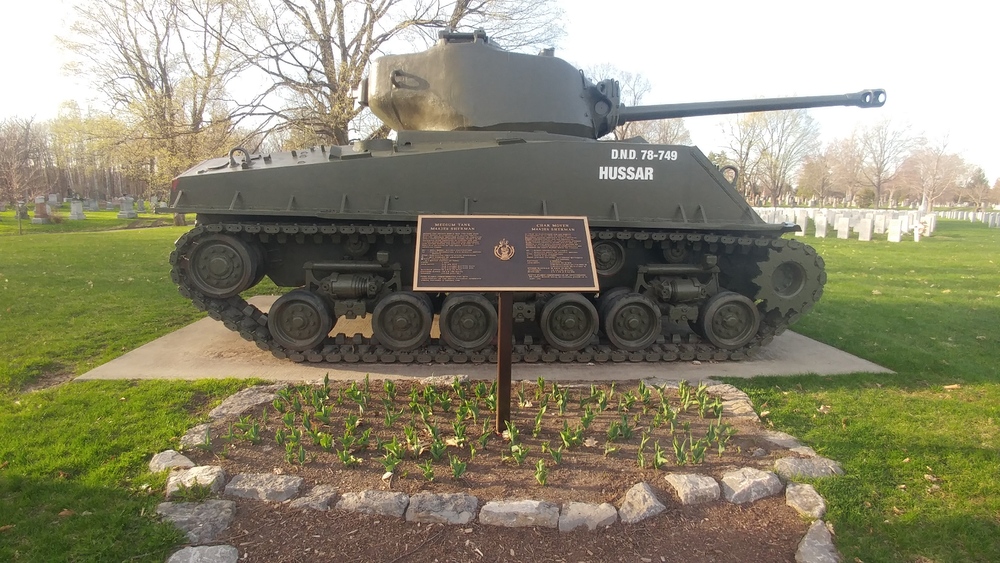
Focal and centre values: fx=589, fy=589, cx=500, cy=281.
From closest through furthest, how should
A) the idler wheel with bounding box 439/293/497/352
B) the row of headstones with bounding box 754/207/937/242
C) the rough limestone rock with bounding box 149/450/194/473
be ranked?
1. the rough limestone rock with bounding box 149/450/194/473
2. the idler wheel with bounding box 439/293/497/352
3. the row of headstones with bounding box 754/207/937/242

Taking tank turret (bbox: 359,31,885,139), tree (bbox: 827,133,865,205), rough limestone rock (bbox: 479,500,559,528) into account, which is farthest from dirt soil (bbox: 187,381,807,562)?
tree (bbox: 827,133,865,205)

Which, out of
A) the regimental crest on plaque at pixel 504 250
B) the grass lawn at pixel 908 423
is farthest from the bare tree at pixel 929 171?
the regimental crest on plaque at pixel 504 250

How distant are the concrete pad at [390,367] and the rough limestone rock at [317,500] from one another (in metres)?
2.77

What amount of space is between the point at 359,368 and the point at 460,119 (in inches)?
132

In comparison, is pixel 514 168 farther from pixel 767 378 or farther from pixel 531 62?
pixel 767 378

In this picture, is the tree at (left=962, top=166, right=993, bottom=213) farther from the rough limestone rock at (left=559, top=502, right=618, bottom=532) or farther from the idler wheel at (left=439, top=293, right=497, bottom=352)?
the rough limestone rock at (left=559, top=502, right=618, bottom=532)

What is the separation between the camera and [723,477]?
13.8ft

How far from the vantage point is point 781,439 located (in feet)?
16.3

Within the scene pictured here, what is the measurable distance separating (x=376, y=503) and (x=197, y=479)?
1285mm

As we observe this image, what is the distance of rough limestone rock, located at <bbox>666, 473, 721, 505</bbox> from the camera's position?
3.98 metres

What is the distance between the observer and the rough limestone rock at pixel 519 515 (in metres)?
3.65

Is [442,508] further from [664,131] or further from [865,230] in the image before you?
[664,131]

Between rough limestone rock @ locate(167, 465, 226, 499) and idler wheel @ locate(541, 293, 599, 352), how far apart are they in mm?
4109

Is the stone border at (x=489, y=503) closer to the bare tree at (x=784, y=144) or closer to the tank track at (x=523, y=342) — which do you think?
the tank track at (x=523, y=342)
